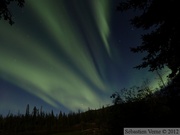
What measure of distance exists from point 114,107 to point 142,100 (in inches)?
115

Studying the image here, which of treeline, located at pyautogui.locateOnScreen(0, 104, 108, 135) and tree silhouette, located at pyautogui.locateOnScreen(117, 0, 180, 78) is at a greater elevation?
treeline, located at pyautogui.locateOnScreen(0, 104, 108, 135)

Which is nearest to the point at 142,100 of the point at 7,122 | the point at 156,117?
the point at 156,117

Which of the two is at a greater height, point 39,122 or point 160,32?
point 39,122

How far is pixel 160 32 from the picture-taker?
1339cm

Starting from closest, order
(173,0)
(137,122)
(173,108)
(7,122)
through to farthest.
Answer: (173,0)
(173,108)
(137,122)
(7,122)

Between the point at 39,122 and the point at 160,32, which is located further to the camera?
the point at 39,122

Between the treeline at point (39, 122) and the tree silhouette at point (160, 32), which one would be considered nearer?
the tree silhouette at point (160, 32)

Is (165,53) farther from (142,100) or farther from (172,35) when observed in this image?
(142,100)

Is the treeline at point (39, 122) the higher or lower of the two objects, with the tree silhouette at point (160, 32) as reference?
higher

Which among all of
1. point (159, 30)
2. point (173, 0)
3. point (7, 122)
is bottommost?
point (159, 30)

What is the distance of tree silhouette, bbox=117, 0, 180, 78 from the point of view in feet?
42.0

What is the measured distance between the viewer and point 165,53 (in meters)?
13.7

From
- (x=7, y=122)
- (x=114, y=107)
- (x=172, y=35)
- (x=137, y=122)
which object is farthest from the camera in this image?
(x=7, y=122)

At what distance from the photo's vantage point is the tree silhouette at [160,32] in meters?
12.8
